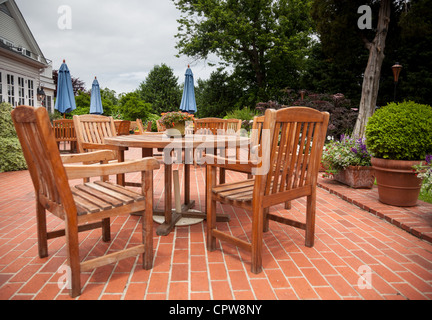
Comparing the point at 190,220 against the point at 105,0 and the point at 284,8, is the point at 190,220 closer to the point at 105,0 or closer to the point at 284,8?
the point at 105,0

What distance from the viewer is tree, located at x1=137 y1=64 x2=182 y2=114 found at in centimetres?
2712

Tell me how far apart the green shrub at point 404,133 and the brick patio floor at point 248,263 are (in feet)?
2.19

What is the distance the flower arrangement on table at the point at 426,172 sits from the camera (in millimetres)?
2713

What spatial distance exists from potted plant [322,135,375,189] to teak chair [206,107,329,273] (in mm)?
2251

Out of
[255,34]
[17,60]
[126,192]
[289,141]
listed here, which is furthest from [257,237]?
[255,34]

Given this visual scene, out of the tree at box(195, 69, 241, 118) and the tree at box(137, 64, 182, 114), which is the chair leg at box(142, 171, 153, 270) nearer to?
the tree at box(195, 69, 241, 118)

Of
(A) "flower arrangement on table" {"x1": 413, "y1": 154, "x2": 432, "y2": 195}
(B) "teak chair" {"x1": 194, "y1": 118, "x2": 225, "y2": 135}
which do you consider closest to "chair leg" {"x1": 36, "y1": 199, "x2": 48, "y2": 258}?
(B) "teak chair" {"x1": 194, "y1": 118, "x2": 225, "y2": 135}

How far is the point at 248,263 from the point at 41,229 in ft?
5.11

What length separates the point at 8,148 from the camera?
231 inches

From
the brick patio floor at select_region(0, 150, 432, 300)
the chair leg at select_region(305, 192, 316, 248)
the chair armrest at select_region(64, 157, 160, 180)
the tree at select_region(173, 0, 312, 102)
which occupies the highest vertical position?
the tree at select_region(173, 0, 312, 102)

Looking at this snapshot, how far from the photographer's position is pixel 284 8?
16.8 m

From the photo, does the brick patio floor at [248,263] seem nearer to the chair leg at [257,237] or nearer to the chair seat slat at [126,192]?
the chair leg at [257,237]

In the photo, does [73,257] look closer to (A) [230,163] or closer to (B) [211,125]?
(A) [230,163]
